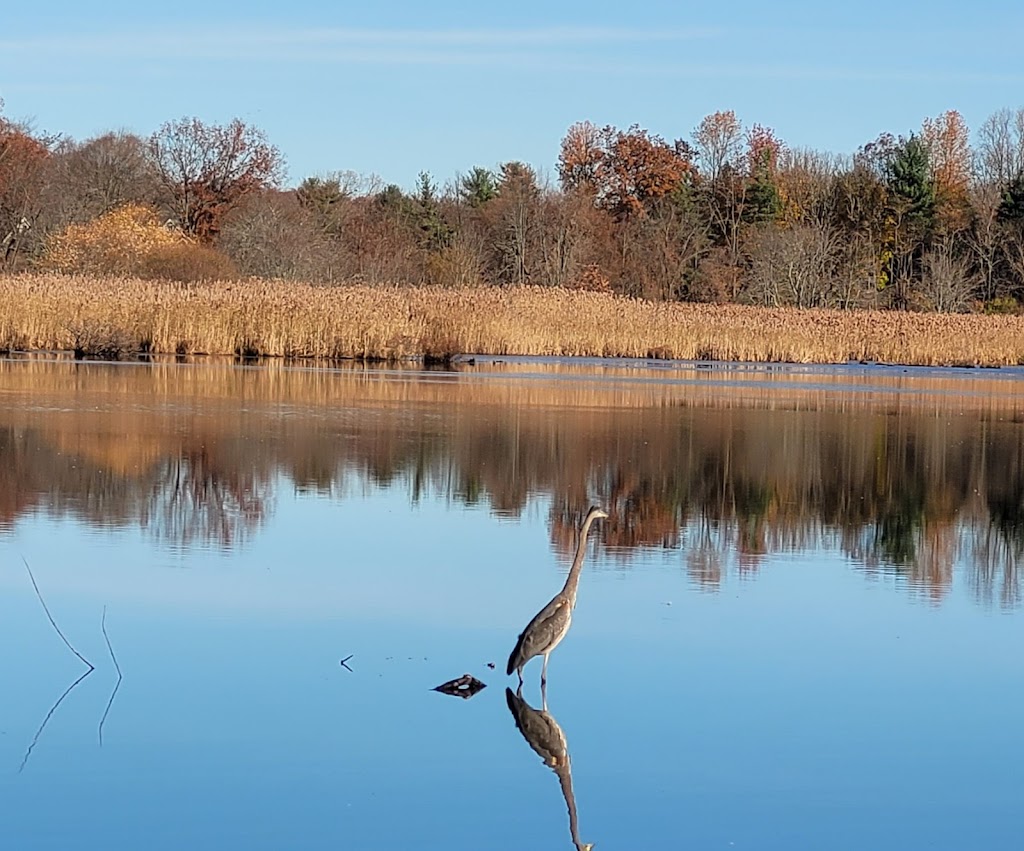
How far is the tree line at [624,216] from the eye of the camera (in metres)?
59.3

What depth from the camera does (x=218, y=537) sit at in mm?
9727

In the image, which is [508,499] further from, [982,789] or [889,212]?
[889,212]

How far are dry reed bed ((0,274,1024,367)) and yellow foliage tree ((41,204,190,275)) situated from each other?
274 inches

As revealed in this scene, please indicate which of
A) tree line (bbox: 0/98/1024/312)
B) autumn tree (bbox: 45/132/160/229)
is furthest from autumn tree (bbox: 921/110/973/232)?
autumn tree (bbox: 45/132/160/229)

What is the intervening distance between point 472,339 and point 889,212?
39600 millimetres

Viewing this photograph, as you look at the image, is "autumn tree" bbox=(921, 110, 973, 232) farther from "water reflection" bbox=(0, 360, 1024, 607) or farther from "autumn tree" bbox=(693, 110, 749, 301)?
"water reflection" bbox=(0, 360, 1024, 607)

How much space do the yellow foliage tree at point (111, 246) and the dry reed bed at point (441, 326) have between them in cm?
695

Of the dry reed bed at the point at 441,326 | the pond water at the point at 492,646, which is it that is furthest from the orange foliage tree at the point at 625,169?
the pond water at the point at 492,646

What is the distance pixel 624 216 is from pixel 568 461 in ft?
183

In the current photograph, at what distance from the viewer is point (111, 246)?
44.2 meters

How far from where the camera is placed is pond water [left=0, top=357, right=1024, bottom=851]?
5.04m

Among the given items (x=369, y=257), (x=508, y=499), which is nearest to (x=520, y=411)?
(x=508, y=499)

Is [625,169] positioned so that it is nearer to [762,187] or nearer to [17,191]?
[762,187]

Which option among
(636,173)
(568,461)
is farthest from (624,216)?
(568,461)
